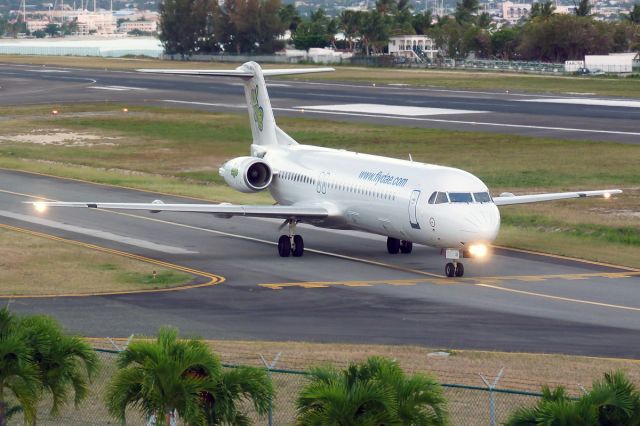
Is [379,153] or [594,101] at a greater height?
[594,101]

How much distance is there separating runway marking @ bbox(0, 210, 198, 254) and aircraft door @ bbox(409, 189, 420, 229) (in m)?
8.76

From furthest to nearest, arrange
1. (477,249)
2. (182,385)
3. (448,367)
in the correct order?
1. (477,249)
2. (448,367)
3. (182,385)

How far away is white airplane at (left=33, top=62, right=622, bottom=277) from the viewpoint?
37.6m

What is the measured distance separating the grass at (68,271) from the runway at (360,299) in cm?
124

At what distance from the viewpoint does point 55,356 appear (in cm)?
1841

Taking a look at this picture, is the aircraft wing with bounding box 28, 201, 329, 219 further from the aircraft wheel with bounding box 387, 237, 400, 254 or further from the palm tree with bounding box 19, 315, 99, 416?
the palm tree with bounding box 19, 315, 99, 416

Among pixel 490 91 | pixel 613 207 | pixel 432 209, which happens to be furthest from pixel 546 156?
pixel 490 91

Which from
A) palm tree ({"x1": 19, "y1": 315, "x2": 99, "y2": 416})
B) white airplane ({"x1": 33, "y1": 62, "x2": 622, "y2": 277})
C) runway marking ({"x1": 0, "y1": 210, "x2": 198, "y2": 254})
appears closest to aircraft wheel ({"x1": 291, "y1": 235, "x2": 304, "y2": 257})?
white airplane ({"x1": 33, "y1": 62, "x2": 622, "y2": 277})

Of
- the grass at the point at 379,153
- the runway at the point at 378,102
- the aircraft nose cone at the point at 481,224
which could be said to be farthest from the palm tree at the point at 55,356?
the runway at the point at 378,102

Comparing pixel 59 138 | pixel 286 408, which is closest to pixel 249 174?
pixel 286 408

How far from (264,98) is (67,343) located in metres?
30.5

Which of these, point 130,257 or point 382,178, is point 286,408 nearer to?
point 382,178

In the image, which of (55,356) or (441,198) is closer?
(55,356)

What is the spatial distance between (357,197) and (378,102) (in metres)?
66.5
